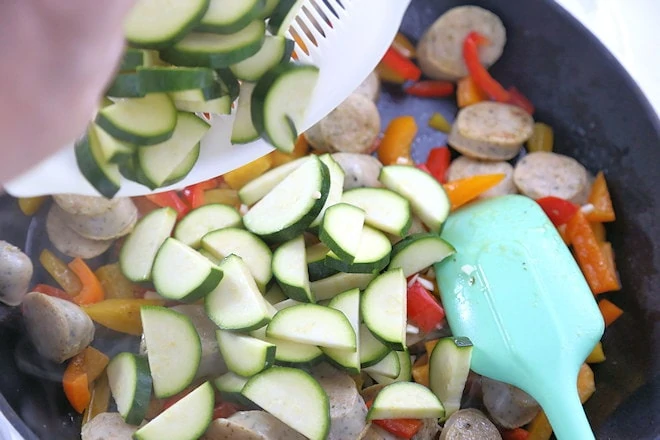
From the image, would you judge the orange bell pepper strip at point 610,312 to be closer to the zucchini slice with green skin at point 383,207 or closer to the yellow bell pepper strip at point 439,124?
the zucchini slice with green skin at point 383,207

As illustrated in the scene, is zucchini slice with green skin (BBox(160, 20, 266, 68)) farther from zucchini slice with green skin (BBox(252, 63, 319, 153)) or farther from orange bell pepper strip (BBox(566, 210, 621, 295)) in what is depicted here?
orange bell pepper strip (BBox(566, 210, 621, 295))

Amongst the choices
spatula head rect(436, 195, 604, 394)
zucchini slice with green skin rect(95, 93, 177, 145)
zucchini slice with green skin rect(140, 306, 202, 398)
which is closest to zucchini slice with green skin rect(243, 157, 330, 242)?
zucchini slice with green skin rect(140, 306, 202, 398)

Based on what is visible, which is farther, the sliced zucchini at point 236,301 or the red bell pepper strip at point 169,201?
the red bell pepper strip at point 169,201

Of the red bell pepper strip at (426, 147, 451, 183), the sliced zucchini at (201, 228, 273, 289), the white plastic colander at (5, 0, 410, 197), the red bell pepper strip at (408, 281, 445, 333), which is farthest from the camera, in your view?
the red bell pepper strip at (426, 147, 451, 183)

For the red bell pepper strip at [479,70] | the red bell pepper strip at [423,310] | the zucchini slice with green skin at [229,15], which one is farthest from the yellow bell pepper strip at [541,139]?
the zucchini slice with green skin at [229,15]

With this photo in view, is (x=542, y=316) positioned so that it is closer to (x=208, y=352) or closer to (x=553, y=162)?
(x=553, y=162)

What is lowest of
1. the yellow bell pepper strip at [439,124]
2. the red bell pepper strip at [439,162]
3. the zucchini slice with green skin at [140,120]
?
the red bell pepper strip at [439,162]

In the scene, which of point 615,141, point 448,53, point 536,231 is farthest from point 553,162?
point 448,53
